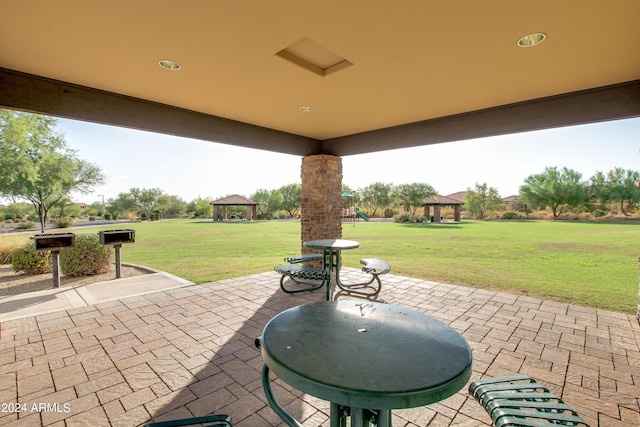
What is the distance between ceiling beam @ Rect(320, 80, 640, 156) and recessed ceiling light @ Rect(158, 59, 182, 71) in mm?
3334

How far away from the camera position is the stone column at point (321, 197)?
578 cm

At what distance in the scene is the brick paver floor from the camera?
1.97 m

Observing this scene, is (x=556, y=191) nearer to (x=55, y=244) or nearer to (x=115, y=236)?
(x=115, y=236)

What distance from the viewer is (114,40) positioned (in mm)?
2279

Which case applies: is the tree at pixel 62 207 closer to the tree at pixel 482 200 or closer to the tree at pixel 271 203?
the tree at pixel 271 203

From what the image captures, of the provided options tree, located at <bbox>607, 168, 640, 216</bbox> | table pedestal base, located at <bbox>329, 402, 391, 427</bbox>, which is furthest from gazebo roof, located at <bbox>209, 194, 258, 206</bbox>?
tree, located at <bbox>607, 168, 640, 216</bbox>

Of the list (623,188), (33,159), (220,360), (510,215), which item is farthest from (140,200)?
(623,188)

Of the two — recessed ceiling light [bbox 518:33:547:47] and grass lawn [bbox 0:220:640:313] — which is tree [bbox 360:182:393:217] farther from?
recessed ceiling light [bbox 518:33:547:47]

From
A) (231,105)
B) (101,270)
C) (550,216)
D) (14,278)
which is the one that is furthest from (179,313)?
(550,216)

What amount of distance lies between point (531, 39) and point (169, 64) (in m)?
3.09

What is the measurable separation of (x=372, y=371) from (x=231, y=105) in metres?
3.73

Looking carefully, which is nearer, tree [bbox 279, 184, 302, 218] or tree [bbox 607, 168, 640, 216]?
tree [bbox 607, 168, 640, 216]

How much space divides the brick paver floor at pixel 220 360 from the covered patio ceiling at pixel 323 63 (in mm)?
2408

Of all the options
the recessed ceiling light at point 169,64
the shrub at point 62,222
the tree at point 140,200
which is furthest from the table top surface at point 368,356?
the tree at point 140,200
